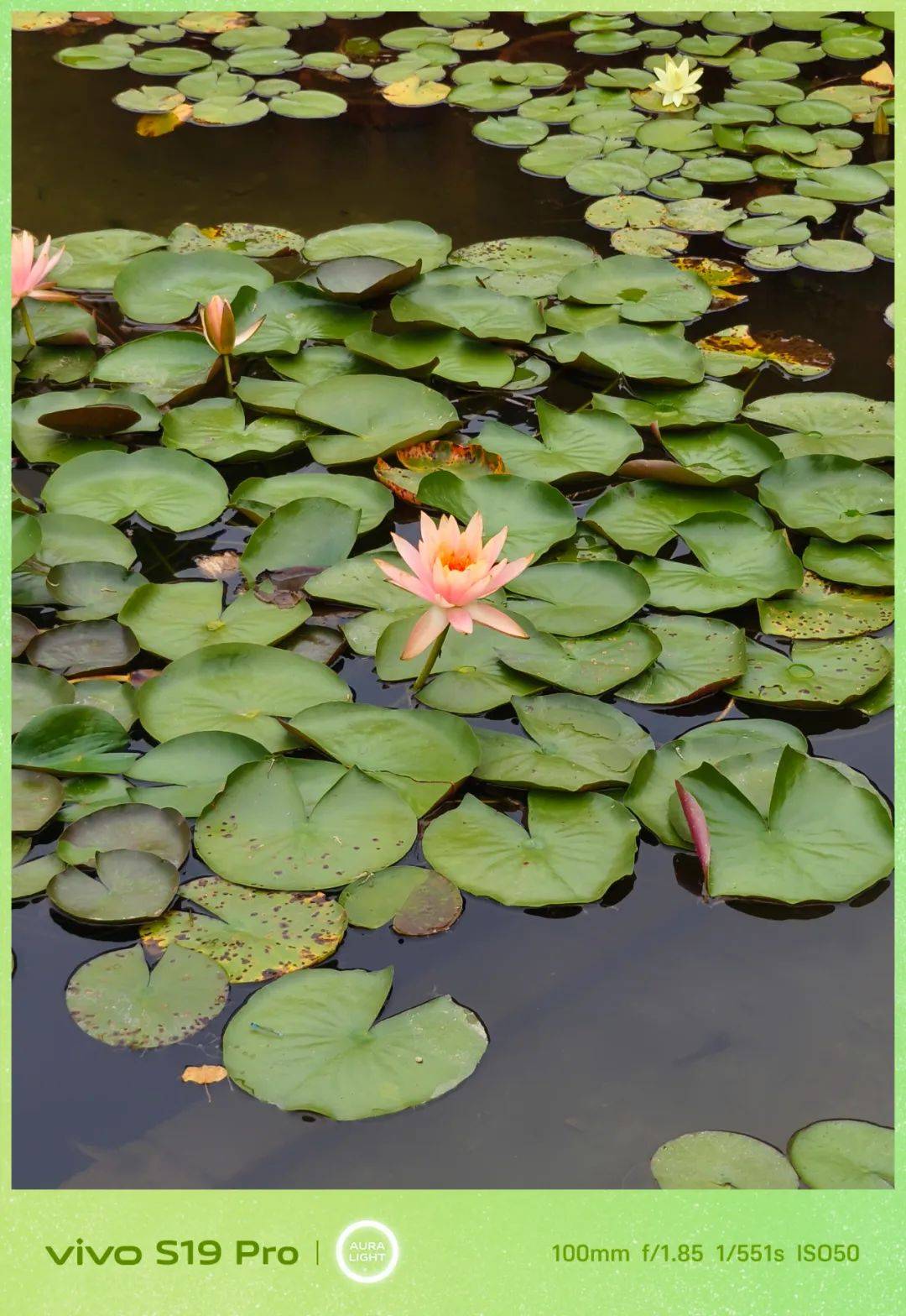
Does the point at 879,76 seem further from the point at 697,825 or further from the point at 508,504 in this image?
the point at 697,825

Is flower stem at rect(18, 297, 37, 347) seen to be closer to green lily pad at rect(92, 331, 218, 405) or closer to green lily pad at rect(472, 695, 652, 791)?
green lily pad at rect(92, 331, 218, 405)

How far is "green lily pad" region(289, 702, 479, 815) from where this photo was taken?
80.0 inches

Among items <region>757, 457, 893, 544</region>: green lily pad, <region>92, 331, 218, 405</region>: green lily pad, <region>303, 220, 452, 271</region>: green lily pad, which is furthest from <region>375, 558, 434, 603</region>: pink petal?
<region>303, 220, 452, 271</region>: green lily pad

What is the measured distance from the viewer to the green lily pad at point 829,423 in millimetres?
2885

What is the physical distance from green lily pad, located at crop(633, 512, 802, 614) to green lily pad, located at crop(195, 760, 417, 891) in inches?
30.6

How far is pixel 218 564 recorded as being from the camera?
8.46 ft

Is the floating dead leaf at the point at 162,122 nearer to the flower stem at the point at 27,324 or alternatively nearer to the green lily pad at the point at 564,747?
the flower stem at the point at 27,324

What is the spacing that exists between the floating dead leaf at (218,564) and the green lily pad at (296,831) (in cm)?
65

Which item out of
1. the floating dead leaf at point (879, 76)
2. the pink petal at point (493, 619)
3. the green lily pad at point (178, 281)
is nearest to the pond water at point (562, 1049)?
the pink petal at point (493, 619)

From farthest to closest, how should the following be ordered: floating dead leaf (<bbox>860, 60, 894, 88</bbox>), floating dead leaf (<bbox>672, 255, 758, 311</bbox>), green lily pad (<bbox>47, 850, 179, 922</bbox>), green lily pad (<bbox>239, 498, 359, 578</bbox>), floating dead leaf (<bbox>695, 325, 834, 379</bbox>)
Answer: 1. floating dead leaf (<bbox>860, 60, 894, 88</bbox>)
2. floating dead leaf (<bbox>672, 255, 758, 311</bbox>)
3. floating dead leaf (<bbox>695, 325, 834, 379</bbox>)
4. green lily pad (<bbox>239, 498, 359, 578</bbox>)
5. green lily pad (<bbox>47, 850, 179, 922</bbox>)

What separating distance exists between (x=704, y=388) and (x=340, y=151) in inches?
80.1

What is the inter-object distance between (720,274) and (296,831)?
2.44 m

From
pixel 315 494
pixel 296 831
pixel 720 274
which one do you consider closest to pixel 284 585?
pixel 315 494
